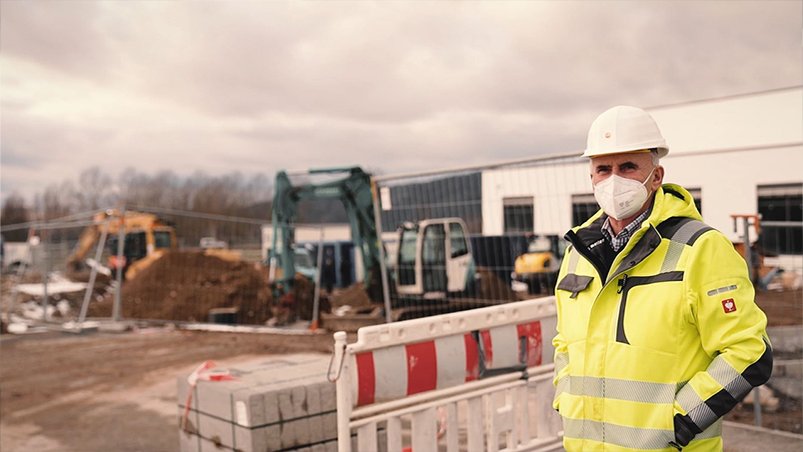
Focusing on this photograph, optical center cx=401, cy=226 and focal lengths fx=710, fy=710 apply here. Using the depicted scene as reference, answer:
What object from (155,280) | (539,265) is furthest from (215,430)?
(155,280)

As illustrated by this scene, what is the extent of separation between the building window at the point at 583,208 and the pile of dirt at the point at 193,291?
961 centimetres

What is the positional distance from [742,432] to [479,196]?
4.96 m

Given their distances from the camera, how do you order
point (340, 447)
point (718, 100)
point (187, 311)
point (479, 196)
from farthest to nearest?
point (718, 100) < point (187, 311) < point (479, 196) < point (340, 447)

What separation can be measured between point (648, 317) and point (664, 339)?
87mm

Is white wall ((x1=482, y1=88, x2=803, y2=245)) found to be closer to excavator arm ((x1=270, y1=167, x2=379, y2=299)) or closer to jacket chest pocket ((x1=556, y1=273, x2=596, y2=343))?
excavator arm ((x1=270, y1=167, x2=379, y2=299))

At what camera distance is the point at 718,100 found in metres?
26.4

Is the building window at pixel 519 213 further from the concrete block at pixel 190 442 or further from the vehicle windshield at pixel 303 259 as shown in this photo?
the vehicle windshield at pixel 303 259

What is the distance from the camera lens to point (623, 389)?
2.44 meters

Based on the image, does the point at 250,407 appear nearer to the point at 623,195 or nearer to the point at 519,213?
the point at 623,195

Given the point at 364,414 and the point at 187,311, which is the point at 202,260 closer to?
the point at 187,311

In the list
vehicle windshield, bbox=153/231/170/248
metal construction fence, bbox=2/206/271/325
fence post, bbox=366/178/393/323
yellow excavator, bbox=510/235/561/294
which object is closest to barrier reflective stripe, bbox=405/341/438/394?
yellow excavator, bbox=510/235/561/294

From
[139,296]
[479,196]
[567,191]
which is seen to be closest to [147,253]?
[139,296]

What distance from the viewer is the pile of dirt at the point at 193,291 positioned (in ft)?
53.7

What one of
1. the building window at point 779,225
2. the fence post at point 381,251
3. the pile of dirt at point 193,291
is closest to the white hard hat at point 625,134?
the building window at point 779,225
